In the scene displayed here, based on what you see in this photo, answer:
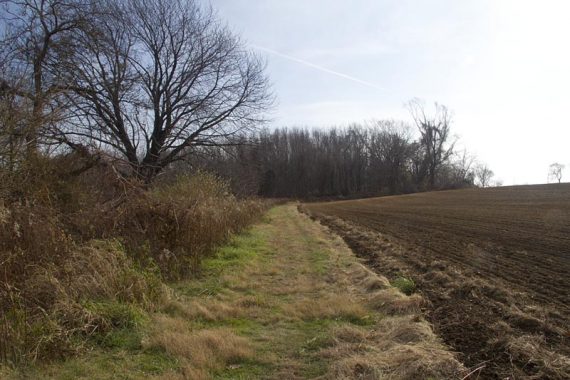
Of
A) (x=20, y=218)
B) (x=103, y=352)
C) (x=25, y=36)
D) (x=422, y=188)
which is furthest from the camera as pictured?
(x=422, y=188)

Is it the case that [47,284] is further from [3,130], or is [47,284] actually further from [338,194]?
[338,194]

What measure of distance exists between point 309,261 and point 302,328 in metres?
5.41

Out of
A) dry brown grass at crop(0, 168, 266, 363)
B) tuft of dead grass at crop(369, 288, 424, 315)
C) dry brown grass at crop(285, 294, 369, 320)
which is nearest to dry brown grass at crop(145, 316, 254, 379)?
dry brown grass at crop(0, 168, 266, 363)

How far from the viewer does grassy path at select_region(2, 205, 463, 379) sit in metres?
4.29

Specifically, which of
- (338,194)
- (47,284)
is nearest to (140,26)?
(47,284)

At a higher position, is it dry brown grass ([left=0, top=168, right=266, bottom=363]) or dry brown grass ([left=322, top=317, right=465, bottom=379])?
dry brown grass ([left=0, top=168, right=266, bottom=363])

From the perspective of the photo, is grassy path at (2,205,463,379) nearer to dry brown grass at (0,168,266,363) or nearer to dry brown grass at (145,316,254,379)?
dry brown grass at (145,316,254,379)

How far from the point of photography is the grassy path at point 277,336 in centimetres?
429

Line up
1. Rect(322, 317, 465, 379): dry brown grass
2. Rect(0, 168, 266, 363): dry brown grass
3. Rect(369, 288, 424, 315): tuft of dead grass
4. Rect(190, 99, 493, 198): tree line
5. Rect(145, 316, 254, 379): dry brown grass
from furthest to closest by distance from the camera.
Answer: Rect(190, 99, 493, 198): tree line → Rect(369, 288, 424, 315): tuft of dead grass → Rect(0, 168, 266, 363): dry brown grass → Rect(145, 316, 254, 379): dry brown grass → Rect(322, 317, 465, 379): dry brown grass

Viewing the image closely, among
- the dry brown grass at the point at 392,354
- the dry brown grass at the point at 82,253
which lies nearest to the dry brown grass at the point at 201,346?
the dry brown grass at the point at 82,253

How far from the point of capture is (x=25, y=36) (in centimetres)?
1466

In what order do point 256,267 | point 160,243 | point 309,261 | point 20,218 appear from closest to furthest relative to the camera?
point 20,218 < point 160,243 < point 256,267 < point 309,261

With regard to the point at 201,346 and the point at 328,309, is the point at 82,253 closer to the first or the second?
the point at 201,346

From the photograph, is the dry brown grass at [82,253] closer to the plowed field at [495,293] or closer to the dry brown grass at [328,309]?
the dry brown grass at [328,309]
